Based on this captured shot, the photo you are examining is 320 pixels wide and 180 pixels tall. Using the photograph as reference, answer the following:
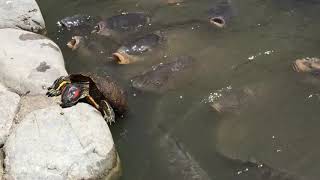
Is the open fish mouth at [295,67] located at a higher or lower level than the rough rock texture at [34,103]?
lower

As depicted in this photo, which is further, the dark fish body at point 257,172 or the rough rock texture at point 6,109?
the rough rock texture at point 6,109

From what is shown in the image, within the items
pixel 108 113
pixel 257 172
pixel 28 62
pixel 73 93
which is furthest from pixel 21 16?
pixel 257 172

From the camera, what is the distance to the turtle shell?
723 centimetres

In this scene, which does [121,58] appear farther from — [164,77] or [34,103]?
[34,103]

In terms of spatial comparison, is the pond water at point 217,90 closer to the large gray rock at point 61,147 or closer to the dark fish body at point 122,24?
the dark fish body at point 122,24

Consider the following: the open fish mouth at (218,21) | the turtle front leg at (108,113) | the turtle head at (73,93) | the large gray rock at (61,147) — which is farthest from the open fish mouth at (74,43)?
the large gray rock at (61,147)

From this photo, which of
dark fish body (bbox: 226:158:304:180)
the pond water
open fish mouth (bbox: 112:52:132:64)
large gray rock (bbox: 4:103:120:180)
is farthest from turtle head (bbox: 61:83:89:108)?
dark fish body (bbox: 226:158:304:180)

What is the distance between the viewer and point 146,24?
9555 millimetres

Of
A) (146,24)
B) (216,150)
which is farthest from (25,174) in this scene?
(146,24)

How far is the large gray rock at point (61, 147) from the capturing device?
20.1 feet

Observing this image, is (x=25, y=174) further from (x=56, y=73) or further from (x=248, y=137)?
(x=248, y=137)

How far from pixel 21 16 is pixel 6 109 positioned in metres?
2.88

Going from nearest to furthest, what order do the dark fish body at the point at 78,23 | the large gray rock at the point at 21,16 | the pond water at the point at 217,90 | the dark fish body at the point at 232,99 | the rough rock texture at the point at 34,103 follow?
the pond water at the point at 217,90 < the rough rock texture at the point at 34,103 < the dark fish body at the point at 232,99 < the large gray rock at the point at 21,16 < the dark fish body at the point at 78,23

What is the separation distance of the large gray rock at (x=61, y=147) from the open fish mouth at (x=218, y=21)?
10.6 feet
